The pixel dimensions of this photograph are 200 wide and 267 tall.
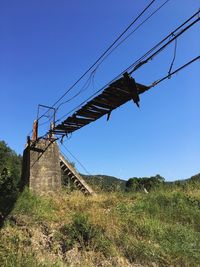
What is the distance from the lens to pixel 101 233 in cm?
1093

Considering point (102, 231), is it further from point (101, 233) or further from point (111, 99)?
point (111, 99)

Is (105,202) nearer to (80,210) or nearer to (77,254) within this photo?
(80,210)

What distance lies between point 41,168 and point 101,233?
1017cm

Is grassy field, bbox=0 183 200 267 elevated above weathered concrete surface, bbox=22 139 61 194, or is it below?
below

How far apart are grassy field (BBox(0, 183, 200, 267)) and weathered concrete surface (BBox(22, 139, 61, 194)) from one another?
207 inches

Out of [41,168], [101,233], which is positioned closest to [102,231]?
[101,233]

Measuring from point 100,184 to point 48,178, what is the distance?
3168 mm

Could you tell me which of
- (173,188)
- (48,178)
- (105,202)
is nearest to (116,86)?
(105,202)

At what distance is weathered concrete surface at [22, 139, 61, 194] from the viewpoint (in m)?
20.1

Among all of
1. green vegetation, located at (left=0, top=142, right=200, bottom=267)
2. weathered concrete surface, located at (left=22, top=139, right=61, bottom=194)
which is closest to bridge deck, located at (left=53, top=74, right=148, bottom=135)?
green vegetation, located at (left=0, top=142, right=200, bottom=267)

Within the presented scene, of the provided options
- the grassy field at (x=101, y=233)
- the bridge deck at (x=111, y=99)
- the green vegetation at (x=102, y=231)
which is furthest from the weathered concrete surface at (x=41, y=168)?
the bridge deck at (x=111, y=99)

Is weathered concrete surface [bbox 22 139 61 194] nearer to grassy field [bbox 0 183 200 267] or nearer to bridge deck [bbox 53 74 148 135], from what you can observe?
grassy field [bbox 0 183 200 267]

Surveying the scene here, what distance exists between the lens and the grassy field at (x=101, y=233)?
9.77 meters

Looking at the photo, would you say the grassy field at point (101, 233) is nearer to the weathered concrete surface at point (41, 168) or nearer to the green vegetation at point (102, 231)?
the green vegetation at point (102, 231)
